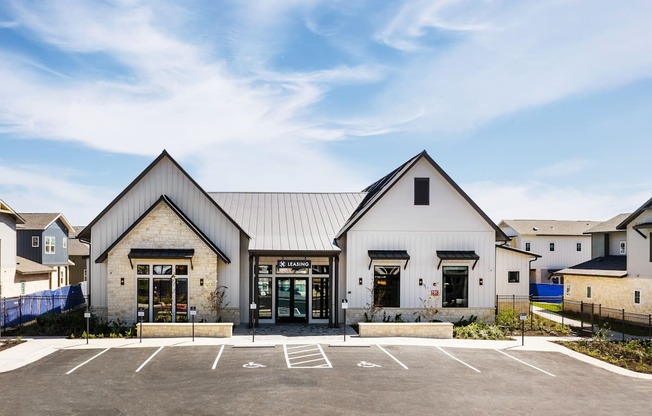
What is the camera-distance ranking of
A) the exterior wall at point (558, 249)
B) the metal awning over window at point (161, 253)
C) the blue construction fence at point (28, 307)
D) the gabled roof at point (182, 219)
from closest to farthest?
the metal awning over window at point (161, 253) → the blue construction fence at point (28, 307) → the gabled roof at point (182, 219) → the exterior wall at point (558, 249)

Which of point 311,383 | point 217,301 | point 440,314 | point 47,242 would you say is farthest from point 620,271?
point 47,242

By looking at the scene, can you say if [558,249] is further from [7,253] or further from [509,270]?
[7,253]

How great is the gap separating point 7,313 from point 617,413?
961 inches

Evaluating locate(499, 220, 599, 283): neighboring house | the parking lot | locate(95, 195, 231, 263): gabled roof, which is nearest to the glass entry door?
locate(95, 195, 231, 263): gabled roof

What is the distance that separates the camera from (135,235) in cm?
2427

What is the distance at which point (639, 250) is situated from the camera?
30109mm

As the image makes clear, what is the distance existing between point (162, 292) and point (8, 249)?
18.9 m

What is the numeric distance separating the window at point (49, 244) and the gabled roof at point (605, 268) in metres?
41.6

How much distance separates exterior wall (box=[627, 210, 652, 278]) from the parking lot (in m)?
13.4

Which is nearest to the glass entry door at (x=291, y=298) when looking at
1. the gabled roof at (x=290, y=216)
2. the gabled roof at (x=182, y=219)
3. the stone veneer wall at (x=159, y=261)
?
the gabled roof at (x=290, y=216)

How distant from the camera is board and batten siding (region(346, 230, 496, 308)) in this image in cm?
2541

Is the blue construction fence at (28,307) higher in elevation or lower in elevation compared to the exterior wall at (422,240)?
lower

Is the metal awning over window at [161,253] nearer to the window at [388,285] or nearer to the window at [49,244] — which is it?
the window at [388,285]

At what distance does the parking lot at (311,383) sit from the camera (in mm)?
12781
